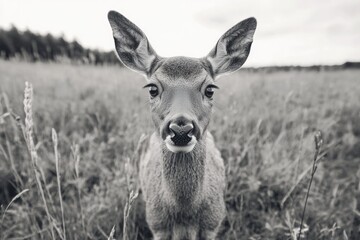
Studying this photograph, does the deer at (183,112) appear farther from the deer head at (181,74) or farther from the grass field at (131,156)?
the grass field at (131,156)

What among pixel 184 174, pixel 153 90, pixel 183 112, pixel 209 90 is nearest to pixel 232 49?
pixel 209 90

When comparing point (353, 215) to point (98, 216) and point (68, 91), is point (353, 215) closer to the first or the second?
point (98, 216)

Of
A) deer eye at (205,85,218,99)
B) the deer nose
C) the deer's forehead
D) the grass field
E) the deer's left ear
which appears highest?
the deer's left ear

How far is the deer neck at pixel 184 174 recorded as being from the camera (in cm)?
262

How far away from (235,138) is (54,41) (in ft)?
91.3

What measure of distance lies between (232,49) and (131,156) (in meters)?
1.82

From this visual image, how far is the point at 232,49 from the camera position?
304cm

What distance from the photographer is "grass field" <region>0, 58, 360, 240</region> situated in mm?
2896

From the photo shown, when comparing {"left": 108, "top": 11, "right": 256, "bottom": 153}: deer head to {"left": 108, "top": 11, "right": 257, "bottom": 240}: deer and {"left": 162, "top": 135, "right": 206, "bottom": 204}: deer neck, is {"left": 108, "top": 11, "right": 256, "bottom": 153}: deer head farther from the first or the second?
{"left": 162, "top": 135, "right": 206, "bottom": 204}: deer neck

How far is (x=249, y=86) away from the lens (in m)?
7.43

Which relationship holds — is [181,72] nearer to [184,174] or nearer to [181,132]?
[181,132]

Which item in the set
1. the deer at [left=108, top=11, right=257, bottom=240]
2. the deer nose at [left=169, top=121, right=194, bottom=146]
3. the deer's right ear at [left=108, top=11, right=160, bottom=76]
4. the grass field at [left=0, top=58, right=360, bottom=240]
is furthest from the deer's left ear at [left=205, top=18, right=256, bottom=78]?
the deer nose at [left=169, top=121, right=194, bottom=146]

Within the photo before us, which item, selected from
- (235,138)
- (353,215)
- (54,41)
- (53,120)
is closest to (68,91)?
(53,120)

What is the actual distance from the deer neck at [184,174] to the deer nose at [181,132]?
0.58m
